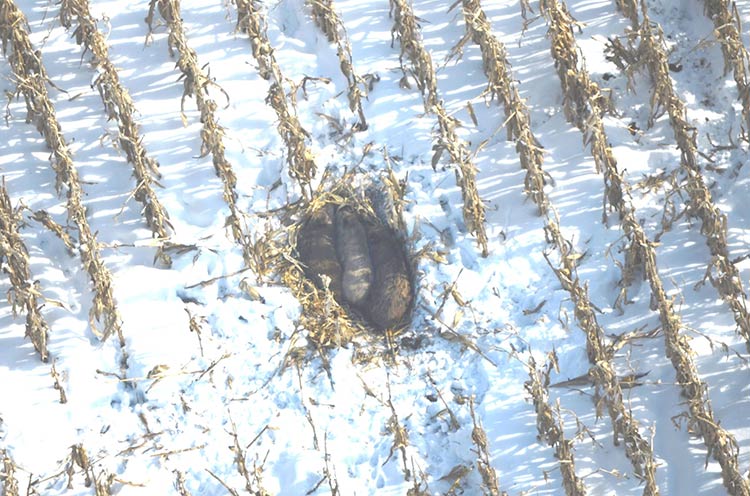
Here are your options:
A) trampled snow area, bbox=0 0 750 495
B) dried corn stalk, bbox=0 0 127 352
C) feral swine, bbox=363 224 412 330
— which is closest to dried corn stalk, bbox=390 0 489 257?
trampled snow area, bbox=0 0 750 495

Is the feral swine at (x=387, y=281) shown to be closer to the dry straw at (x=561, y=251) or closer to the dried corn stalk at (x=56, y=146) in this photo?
the dry straw at (x=561, y=251)

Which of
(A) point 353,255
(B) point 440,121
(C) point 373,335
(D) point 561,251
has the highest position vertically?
(B) point 440,121

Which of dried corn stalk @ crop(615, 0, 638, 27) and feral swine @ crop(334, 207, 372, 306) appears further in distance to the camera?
dried corn stalk @ crop(615, 0, 638, 27)

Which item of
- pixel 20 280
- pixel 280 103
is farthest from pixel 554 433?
pixel 20 280

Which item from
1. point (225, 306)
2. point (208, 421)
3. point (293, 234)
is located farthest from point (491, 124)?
point (208, 421)

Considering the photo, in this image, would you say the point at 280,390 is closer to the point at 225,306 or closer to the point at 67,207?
the point at 225,306

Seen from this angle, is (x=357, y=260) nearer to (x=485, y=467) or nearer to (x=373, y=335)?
(x=373, y=335)

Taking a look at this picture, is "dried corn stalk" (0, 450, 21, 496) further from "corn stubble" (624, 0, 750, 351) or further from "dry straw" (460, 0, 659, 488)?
"corn stubble" (624, 0, 750, 351)
